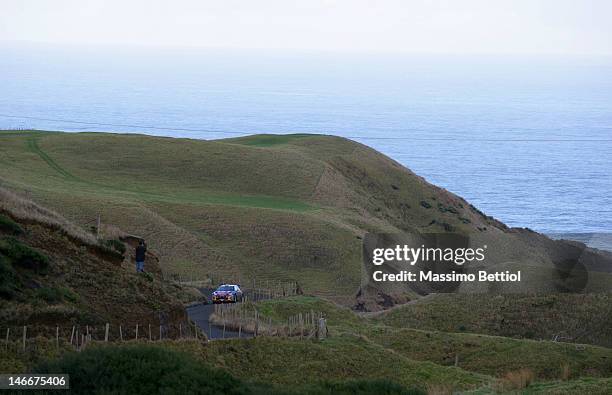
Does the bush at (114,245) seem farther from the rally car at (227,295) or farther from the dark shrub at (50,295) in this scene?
the rally car at (227,295)

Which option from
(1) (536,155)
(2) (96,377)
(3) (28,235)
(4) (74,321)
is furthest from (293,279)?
(1) (536,155)

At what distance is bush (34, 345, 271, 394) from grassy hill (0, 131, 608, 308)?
1260 inches

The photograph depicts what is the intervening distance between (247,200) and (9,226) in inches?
1771

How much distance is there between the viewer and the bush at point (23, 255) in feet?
88.5

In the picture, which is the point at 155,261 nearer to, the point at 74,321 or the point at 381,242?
the point at 74,321

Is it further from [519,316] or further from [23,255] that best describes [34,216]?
[519,316]

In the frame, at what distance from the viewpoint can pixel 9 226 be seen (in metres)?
29.0

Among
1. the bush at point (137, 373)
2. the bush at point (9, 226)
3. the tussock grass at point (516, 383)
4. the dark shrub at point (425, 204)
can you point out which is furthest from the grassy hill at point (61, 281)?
the dark shrub at point (425, 204)

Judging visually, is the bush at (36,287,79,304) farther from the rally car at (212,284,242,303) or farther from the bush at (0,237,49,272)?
the rally car at (212,284,242,303)

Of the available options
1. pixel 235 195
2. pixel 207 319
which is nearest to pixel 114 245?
pixel 207 319

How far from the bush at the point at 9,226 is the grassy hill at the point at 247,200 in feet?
73.1

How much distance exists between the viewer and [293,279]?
54875mm

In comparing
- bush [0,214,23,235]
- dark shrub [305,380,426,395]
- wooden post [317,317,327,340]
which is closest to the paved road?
wooden post [317,317,327,340]

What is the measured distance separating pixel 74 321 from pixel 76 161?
188 ft
